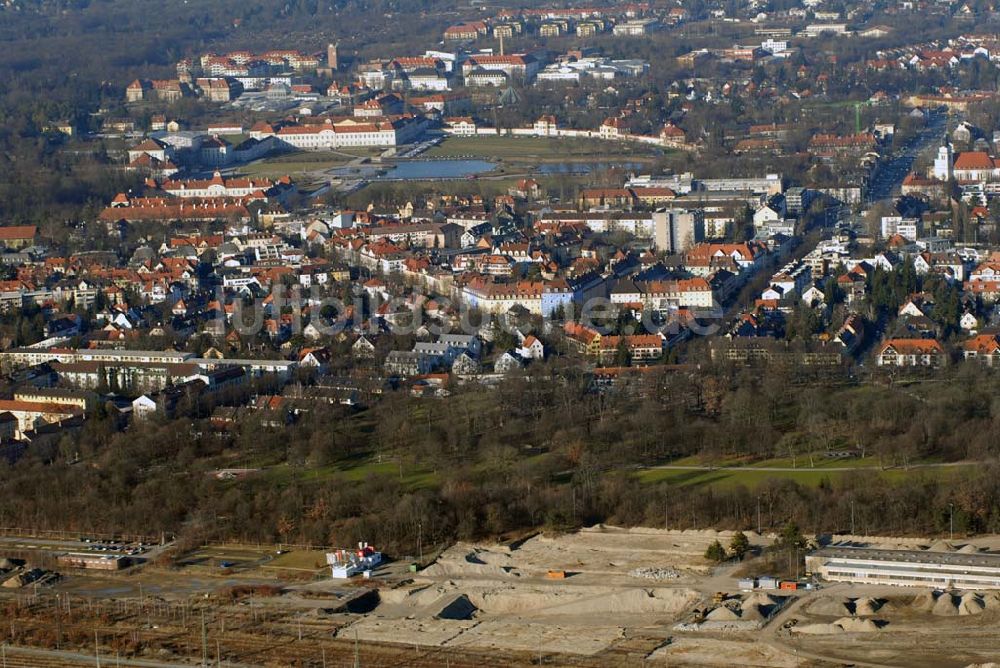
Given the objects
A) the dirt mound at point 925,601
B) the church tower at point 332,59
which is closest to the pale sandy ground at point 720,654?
the dirt mound at point 925,601

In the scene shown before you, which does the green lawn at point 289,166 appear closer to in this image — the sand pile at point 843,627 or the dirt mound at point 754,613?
the dirt mound at point 754,613

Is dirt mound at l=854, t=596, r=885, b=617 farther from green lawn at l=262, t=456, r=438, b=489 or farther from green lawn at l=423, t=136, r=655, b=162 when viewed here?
green lawn at l=423, t=136, r=655, b=162

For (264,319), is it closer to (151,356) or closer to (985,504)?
(151,356)

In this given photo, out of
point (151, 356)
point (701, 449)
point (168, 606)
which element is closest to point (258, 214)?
point (151, 356)

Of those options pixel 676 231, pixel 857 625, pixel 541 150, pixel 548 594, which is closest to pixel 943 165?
pixel 676 231

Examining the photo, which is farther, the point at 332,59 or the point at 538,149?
the point at 332,59

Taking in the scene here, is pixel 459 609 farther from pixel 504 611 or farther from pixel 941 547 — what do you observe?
pixel 941 547

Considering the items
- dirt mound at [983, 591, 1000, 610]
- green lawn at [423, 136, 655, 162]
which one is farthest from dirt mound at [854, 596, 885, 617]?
green lawn at [423, 136, 655, 162]
